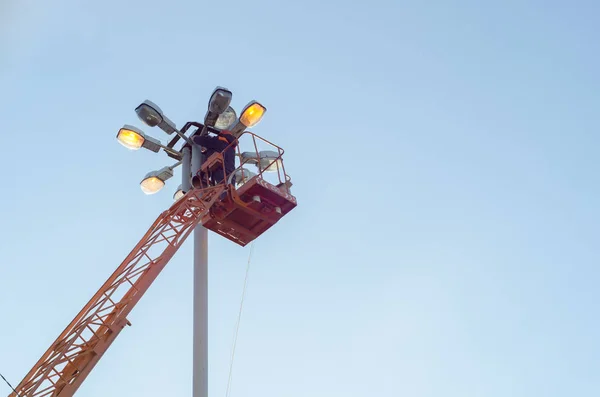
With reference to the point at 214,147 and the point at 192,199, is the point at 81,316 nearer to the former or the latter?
the point at 192,199

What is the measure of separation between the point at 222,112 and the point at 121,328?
247 inches

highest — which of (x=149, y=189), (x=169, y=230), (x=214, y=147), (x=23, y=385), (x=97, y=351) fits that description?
(x=214, y=147)

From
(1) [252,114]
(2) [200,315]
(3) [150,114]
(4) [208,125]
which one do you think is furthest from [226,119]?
(2) [200,315]

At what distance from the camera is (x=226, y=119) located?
60.5 ft

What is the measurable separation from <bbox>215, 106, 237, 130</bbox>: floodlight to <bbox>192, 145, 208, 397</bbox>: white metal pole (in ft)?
9.80

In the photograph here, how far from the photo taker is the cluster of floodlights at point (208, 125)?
56.6ft

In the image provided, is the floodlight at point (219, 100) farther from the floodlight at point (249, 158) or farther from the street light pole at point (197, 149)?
the floodlight at point (249, 158)

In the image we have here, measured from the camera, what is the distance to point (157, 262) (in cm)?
1566

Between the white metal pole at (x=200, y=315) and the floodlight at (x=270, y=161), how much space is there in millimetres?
2351

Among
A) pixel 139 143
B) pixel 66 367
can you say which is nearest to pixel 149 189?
pixel 139 143

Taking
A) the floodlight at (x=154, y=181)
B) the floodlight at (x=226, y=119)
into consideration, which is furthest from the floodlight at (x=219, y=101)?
the floodlight at (x=154, y=181)

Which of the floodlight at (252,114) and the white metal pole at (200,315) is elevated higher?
the floodlight at (252,114)

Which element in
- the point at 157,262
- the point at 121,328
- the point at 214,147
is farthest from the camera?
the point at 214,147

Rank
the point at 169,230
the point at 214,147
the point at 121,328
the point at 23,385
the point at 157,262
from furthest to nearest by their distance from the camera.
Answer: the point at 214,147, the point at 169,230, the point at 157,262, the point at 121,328, the point at 23,385
